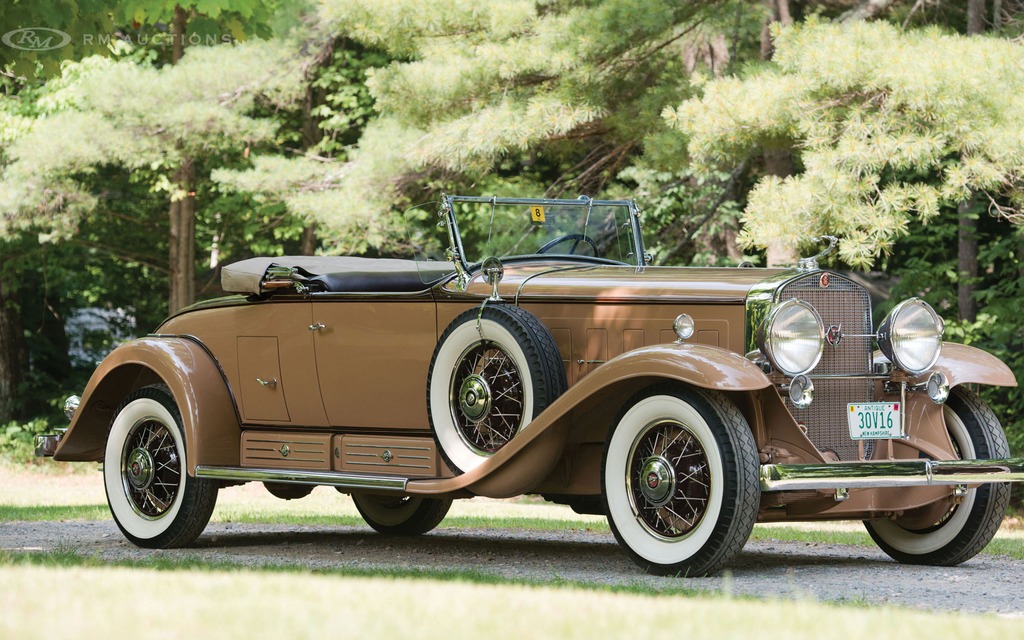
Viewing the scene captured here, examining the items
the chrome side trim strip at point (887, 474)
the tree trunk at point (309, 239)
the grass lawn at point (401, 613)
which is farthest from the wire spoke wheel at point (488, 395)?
the tree trunk at point (309, 239)

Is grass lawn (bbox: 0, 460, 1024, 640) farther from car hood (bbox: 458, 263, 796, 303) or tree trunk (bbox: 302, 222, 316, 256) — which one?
tree trunk (bbox: 302, 222, 316, 256)

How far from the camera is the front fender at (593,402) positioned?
558 centimetres

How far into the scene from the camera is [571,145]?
46.2 ft

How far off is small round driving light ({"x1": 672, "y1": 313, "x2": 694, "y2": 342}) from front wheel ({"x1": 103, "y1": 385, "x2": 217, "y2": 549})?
3.04 meters

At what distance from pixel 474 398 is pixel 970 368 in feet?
8.14

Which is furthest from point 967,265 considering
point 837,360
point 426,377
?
point 426,377

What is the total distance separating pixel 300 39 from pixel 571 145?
5.89m

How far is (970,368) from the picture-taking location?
663 centimetres

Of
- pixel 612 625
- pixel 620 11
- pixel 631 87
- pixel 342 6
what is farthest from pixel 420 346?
pixel 342 6

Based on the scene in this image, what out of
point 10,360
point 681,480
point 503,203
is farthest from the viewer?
point 10,360

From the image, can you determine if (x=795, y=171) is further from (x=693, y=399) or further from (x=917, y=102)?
(x=693, y=399)

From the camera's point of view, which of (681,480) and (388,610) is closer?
(388,610)

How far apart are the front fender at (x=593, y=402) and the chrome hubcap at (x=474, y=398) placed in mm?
333

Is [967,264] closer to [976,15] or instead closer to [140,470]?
[976,15]
